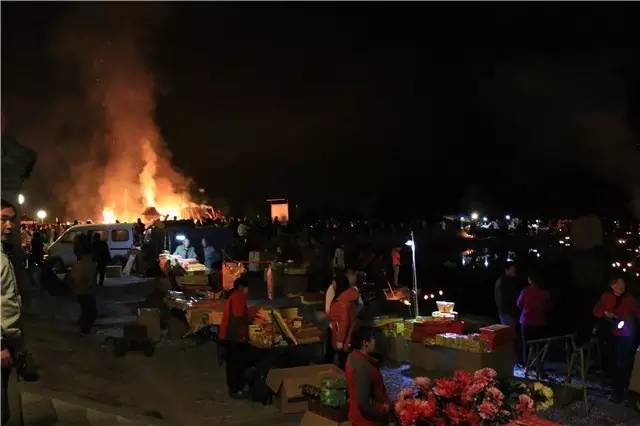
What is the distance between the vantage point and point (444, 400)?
13.1 feet

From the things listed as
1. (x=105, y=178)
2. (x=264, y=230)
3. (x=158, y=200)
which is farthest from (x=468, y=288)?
(x=105, y=178)

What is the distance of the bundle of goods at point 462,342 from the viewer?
28.6 ft

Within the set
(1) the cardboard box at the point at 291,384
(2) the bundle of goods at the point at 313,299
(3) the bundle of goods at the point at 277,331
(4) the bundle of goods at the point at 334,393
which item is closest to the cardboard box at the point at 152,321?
(3) the bundle of goods at the point at 277,331

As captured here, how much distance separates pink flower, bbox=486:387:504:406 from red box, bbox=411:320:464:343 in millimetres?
5625

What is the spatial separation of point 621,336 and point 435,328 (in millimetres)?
2578

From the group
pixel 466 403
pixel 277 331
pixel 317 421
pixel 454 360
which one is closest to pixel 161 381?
pixel 277 331

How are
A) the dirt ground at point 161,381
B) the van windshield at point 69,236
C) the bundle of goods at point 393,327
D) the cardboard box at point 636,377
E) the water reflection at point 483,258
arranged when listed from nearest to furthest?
1. the cardboard box at point 636,377
2. the dirt ground at point 161,381
3. the bundle of goods at point 393,327
4. the van windshield at point 69,236
5. the water reflection at point 483,258

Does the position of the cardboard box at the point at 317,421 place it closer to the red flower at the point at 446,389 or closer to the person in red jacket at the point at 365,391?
the person in red jacket at the point at 365,391

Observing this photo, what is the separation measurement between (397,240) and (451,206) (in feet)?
88.7

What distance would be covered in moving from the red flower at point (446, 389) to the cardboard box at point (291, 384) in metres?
3.51

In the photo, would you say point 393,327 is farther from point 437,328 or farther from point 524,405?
point 524,405

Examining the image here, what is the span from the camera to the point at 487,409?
3848 mm

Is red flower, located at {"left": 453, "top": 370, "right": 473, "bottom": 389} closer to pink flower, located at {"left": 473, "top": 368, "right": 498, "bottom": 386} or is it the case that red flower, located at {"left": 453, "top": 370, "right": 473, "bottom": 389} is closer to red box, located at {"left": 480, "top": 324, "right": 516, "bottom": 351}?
pink flower, located at {"left": 473, "top": 368, "right": 498, "bottom": 386}

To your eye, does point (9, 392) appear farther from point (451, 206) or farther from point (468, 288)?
point (451, 206)
